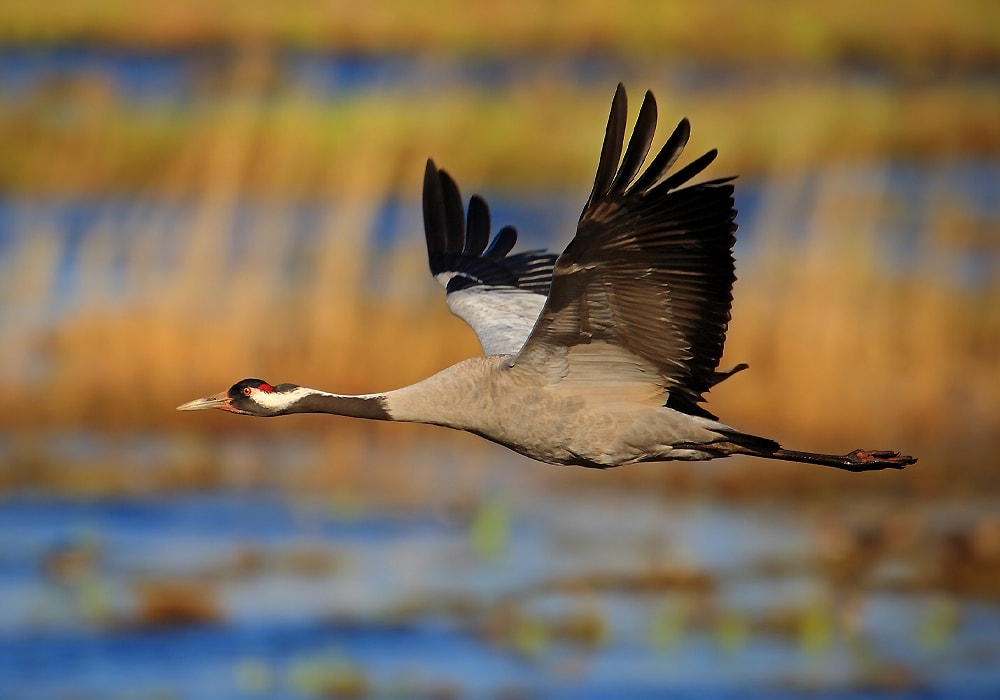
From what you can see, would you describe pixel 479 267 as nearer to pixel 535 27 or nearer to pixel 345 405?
pixel 345 405

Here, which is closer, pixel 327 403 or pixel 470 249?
pixel 327 403

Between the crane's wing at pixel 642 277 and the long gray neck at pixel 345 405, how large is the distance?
86 centimetres

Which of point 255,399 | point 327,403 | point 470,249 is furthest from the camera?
point 470,249

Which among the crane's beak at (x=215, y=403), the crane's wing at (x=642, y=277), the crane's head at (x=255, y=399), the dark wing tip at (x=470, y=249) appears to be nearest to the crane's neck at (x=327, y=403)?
the crane's head at (x=255, y=399)

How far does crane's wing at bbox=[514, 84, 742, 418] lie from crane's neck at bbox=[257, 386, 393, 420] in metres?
0.88

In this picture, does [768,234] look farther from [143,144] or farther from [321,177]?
[143,144]

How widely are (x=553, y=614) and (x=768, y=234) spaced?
5.71 meters

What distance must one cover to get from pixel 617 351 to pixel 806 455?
1.35 meters

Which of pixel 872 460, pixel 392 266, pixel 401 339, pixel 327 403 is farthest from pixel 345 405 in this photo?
pixel 392 266

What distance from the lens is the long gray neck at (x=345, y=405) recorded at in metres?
9.86

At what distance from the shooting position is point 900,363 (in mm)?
18297

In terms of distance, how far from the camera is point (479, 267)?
38.8 feet

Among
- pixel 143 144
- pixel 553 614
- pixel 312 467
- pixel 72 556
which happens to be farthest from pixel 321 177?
pixel 553 614

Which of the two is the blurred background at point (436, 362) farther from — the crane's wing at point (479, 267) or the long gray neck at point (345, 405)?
the long gray neck at point (345, 405)
